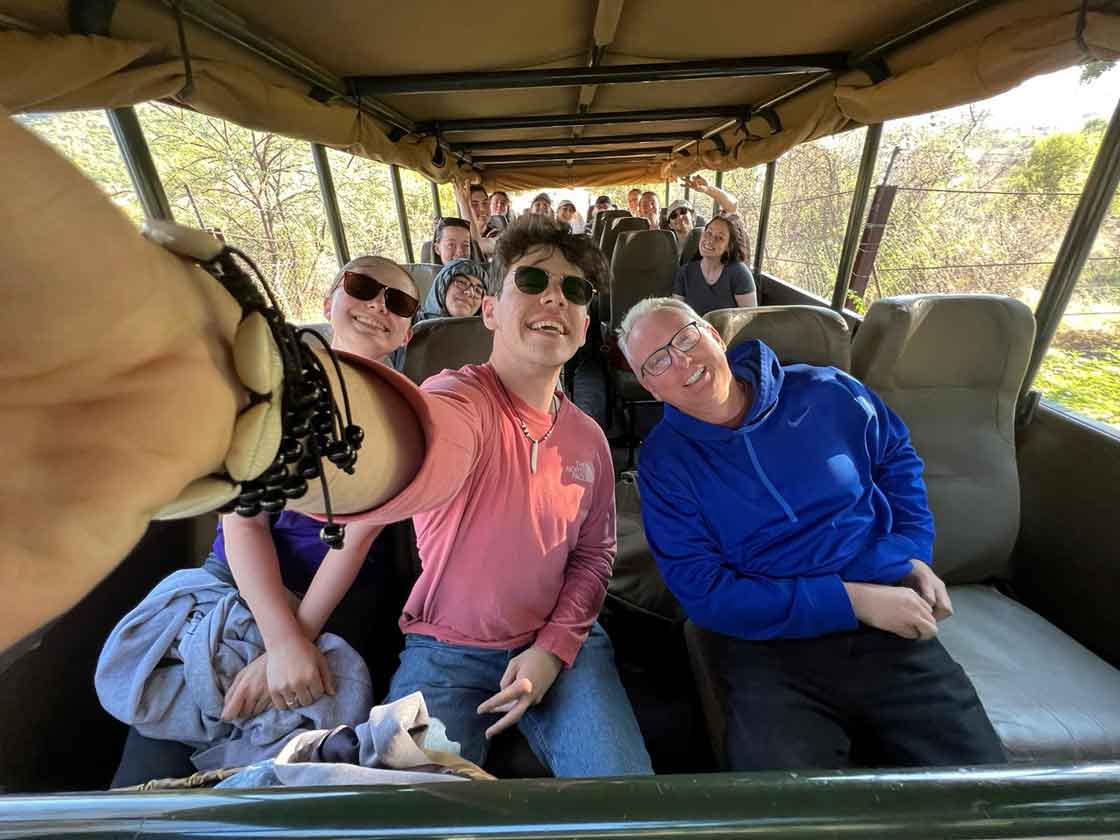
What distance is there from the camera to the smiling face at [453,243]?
12.3 ft

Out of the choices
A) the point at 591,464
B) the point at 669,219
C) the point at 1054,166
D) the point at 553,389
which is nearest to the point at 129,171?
the point at 553,389

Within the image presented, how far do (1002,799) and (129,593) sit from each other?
2.07 metres

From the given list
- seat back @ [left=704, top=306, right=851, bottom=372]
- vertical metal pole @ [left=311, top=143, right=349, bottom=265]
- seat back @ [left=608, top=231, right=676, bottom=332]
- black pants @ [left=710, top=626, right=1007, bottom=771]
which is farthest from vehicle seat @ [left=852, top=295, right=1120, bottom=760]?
vertical metal pole @ [left=311, top=143, right=349, bottom=265]

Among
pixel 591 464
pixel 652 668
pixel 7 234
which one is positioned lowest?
pixel 652 668

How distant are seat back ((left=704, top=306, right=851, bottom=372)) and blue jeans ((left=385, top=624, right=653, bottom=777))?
47.2 inches

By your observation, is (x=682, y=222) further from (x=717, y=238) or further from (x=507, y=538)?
(x=507, y=538)

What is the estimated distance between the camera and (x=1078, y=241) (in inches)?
77.0

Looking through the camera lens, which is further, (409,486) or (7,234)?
(409,486)

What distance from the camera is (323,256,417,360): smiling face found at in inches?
68.1

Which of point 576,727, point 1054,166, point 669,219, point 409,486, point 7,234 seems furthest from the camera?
point 669,219

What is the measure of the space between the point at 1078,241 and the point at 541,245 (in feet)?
6.75

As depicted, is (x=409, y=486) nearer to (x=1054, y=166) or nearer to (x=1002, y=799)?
(x=1002, y=799)

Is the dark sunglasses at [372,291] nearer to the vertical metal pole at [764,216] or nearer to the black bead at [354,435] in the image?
the black bead at [354,435]

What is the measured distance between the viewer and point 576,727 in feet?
4.06
